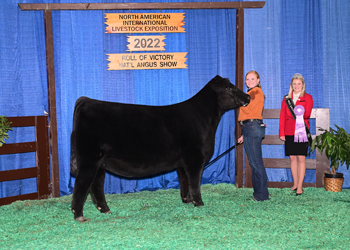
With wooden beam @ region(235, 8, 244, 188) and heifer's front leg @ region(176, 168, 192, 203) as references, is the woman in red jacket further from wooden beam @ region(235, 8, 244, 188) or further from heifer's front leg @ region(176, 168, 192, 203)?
heifer's front leg @ region(176, 168, 192, 203)

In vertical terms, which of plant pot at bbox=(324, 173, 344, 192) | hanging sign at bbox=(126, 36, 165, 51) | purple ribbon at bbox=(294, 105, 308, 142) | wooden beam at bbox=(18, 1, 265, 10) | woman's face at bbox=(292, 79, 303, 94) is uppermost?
wooden beam at bbox=(18, 1, 265, 10)

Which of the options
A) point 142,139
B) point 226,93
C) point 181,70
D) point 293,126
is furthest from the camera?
point 181,70

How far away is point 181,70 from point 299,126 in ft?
6.44

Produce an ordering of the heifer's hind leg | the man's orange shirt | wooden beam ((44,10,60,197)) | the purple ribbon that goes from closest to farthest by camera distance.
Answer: the heifer's hind leg, the man's orange shirt, the purple ribbon, wooden beam ((44,10,60,197))

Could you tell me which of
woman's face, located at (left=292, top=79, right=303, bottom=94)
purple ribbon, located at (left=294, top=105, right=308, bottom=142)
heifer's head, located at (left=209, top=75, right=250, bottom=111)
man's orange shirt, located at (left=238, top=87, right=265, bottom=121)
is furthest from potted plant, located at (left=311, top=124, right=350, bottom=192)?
heifer's head, located at (left=209, top=75, right=250, bottom=111)

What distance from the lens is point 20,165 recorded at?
487cm

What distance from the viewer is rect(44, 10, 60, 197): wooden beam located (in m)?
4.71

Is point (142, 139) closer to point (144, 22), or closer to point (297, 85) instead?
point (144, 22)

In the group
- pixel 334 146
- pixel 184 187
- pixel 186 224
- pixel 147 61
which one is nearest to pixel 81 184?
pixel 186 224

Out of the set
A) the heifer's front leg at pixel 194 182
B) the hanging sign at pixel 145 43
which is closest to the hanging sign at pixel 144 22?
the hanging sign at pixel 145 43

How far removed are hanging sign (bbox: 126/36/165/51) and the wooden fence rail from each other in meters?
1.69

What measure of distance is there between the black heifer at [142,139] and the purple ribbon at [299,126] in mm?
893

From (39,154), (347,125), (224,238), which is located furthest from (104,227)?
(347,125)

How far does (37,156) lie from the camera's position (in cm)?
474
